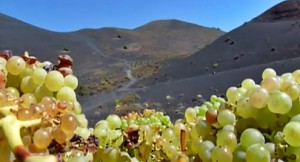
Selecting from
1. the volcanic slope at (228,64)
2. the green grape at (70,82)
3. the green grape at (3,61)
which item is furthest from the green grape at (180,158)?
the volcanic slope at (228,64)

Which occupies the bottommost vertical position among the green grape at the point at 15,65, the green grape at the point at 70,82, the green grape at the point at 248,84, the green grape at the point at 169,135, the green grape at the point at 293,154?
the green grape at the point at 293,154

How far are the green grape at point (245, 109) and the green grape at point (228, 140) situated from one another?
4 centimetres

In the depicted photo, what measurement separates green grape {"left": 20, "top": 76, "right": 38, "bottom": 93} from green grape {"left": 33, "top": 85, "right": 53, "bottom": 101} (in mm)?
13

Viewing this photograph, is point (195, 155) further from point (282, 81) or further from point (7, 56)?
point (7, 56)

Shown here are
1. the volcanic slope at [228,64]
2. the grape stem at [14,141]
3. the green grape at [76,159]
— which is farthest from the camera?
the volcanic slope at [228,64]

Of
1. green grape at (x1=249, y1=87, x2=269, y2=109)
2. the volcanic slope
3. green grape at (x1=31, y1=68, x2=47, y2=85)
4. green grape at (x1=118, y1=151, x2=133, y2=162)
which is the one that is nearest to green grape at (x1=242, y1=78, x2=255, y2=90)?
green grape at (x1=249, y1=87, x2=269, y2=109)

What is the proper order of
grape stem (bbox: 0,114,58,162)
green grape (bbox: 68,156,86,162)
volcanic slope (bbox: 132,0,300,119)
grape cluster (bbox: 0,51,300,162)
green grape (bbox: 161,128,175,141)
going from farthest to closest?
volcanic slope (bbox: 132,0,300,119), green grape (bbox: 161,128,175,141), green grape (bbox: 68,156,86,162), grape cluster (bbox: 0,51,300,162), grape stem (bbox: 0,114,58,162)

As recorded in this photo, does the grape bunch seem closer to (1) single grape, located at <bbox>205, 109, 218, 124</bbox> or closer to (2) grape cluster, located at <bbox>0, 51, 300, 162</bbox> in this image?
(2) grape cluster, located at <bbox>0, 51, 300, 162</bbox>

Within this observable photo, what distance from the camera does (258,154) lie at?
0.59m

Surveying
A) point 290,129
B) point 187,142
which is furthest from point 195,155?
point 290,129

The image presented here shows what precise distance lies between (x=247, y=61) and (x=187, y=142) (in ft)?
47.6

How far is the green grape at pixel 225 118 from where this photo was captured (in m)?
0.66

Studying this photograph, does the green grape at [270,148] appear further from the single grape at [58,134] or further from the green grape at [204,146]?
the single grape at [58,134]

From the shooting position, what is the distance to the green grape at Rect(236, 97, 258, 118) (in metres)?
0.66
